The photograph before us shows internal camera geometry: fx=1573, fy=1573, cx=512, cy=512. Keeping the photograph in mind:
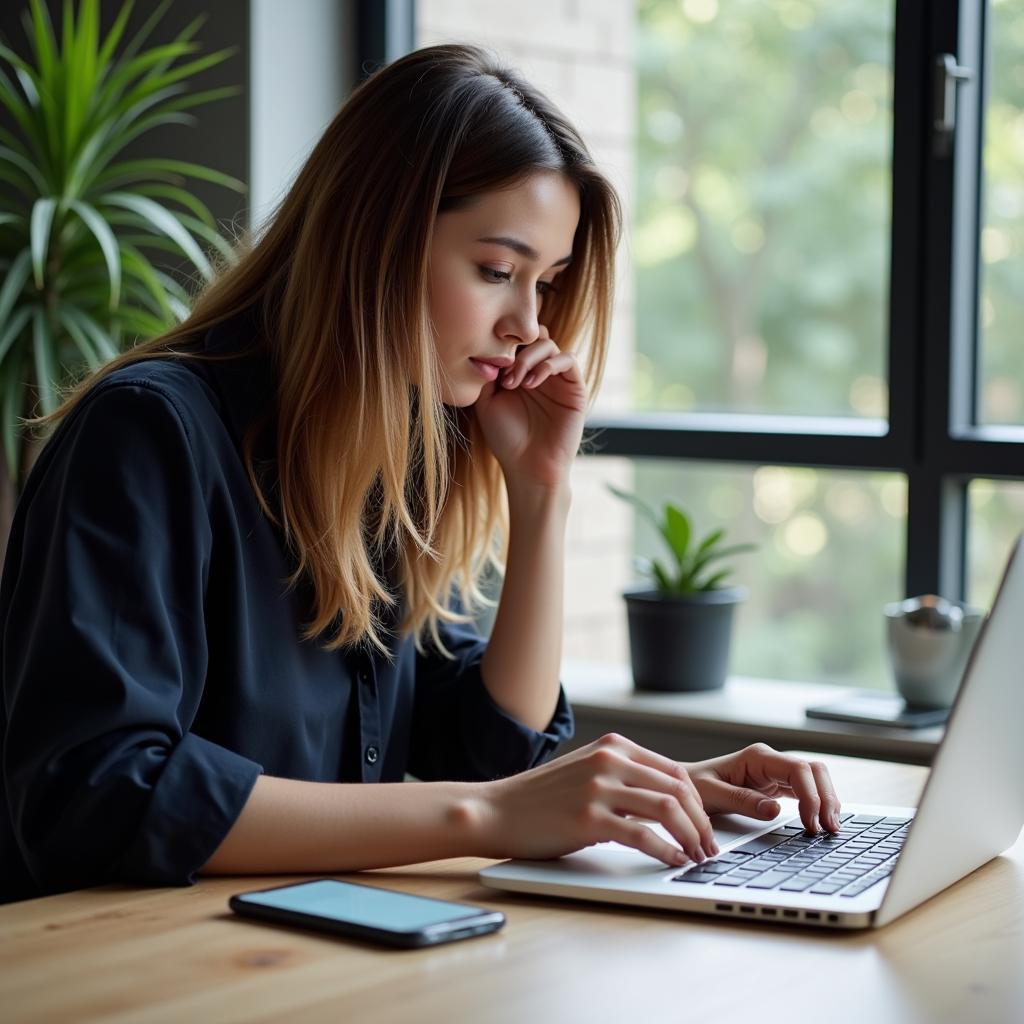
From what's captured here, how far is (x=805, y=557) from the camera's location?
21.7ft

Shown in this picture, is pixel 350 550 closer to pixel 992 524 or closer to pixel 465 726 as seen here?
pixel 465 726

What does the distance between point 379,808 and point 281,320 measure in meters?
0.53

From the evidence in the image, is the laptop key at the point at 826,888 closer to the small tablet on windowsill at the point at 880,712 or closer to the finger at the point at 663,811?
the finger at the point at 663,811

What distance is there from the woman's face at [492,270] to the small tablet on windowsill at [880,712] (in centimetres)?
91

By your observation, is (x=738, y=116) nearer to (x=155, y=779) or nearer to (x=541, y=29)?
(x=541, y=29)

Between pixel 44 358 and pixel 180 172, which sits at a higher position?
pixel 180 172

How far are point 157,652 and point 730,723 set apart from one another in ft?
4.05

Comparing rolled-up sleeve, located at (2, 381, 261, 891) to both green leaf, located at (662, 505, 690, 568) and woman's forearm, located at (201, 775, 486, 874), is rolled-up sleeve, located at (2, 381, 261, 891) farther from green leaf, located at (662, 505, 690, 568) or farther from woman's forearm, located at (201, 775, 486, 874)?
green leaf, located at (662, 505, 690, 568)

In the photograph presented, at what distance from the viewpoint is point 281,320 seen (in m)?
1.50

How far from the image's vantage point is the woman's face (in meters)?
1.50

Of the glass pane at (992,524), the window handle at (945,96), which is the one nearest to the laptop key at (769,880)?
the window handle at (945,96)

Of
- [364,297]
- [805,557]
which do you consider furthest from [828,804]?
[805,557]

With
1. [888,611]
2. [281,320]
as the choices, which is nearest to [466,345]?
[281,320]

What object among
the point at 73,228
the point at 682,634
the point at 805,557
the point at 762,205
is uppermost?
the point at 762,205
